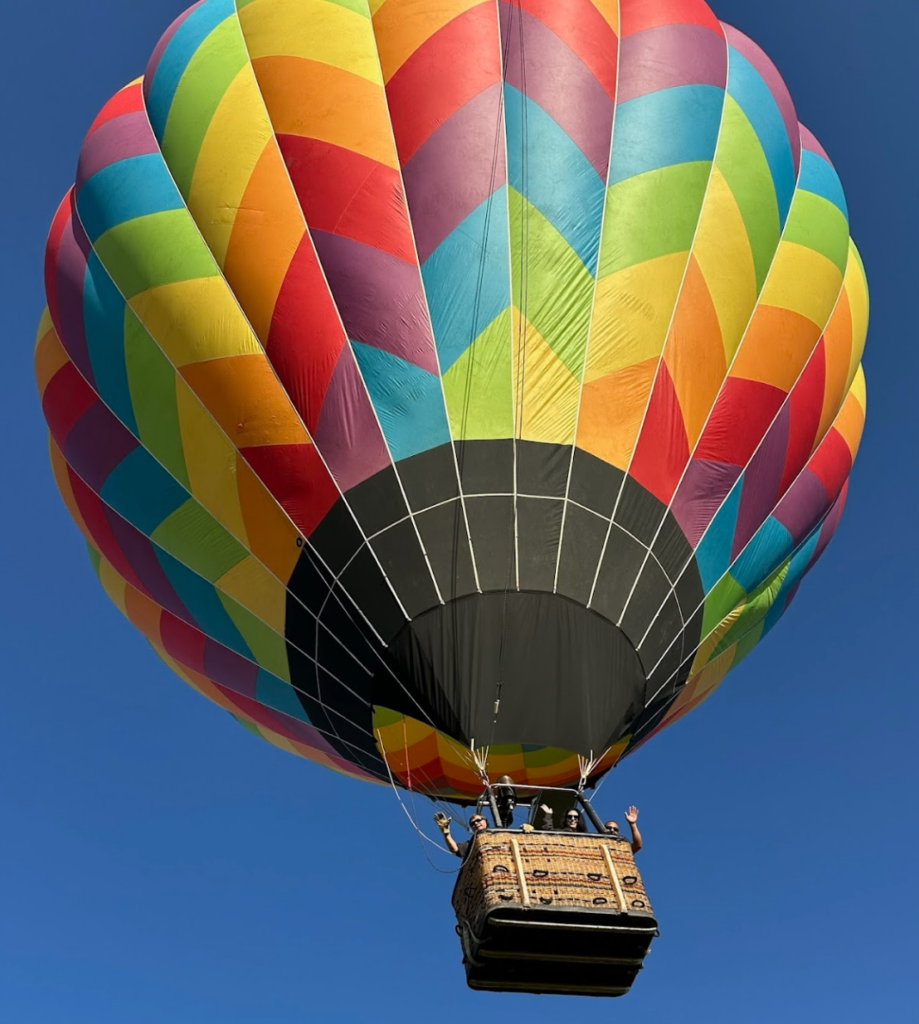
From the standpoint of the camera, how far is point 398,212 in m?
10.0

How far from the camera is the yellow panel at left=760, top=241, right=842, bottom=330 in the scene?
10.8 m

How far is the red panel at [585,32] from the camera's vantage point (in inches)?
419

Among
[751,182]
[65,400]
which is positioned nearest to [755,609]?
[751,182]

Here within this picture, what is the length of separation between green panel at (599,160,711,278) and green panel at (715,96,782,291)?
0.34 m

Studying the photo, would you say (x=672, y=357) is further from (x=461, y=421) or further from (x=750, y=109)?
(x=750, y=109)

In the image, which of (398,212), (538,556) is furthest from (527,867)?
(398,212)

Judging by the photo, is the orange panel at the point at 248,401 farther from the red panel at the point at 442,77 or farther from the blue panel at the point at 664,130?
the blue panel at the point at 664,130

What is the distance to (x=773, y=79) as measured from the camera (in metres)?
11.7

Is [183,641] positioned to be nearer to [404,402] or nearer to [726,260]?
[404,402]

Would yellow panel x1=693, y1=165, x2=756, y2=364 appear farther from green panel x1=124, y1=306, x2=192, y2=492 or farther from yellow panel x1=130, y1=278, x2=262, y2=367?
green panel x1=124, y1=306, x2=192, y2=492

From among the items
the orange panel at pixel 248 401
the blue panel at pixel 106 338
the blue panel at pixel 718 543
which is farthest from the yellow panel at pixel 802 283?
the blue panel at pixel 106 338

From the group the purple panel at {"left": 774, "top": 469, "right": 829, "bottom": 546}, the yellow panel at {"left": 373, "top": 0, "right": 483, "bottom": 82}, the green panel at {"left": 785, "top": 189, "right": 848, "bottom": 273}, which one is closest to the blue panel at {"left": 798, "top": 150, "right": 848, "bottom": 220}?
the green panel at {"left": 785, "top": 189, "right": 848, "bottom": 273}

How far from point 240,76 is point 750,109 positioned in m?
3.33

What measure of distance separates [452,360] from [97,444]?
9.12 ft
